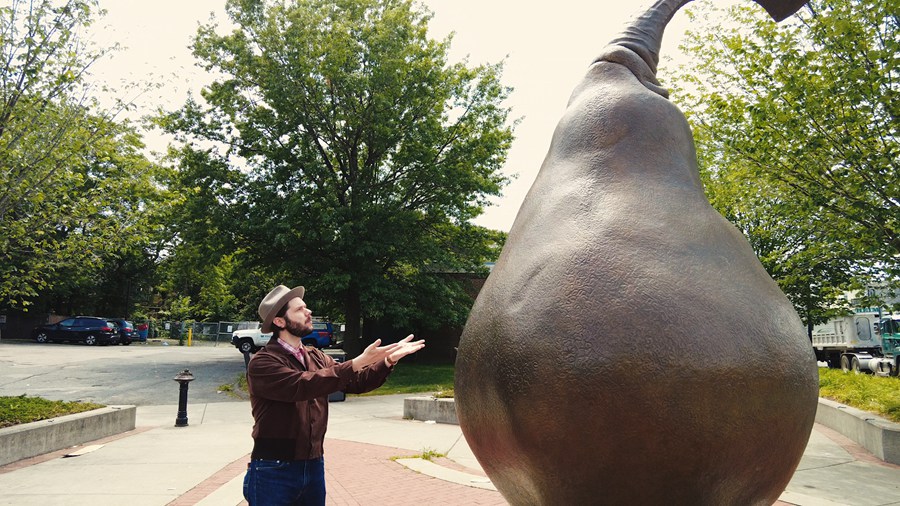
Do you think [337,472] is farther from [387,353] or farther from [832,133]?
[832,133]

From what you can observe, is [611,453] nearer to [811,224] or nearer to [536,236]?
[536,236]

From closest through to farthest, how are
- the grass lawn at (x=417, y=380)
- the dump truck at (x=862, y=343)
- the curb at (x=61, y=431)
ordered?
1. the curb at (x=61, y=431)
2. the grass lawn at (x=417, y=380)
3. the dump truck at (x=862, y=343)

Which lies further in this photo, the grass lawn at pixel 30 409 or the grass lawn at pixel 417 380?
the grass lawn at pixel 417 380

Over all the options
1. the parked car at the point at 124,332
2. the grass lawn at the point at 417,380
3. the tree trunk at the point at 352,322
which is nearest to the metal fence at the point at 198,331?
the parked car at the point at 124,332

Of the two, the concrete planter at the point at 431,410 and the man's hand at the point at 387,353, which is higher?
the man's hand at the point at 387,353

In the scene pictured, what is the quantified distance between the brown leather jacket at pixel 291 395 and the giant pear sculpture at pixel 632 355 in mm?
703

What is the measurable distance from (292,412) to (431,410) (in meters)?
8.83

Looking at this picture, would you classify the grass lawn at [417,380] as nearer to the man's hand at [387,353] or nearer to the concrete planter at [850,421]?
the concrete planter at [850,421]

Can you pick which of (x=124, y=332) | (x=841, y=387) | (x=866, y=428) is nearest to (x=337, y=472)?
(x=866, y=428)

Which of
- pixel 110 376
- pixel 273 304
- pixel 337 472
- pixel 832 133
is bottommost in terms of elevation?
pixel 337 472

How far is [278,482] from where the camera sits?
3.46m

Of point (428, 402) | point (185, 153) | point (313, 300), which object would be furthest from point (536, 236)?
point (185, 153)

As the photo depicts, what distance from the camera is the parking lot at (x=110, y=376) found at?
598 inches

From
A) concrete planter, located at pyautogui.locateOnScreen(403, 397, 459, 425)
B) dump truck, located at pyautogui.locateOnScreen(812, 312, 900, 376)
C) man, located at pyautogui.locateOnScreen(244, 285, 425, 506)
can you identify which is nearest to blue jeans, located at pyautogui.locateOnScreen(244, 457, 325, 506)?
man, located at pyautogui.locateOnScreen(244, 285, 425, 506)
